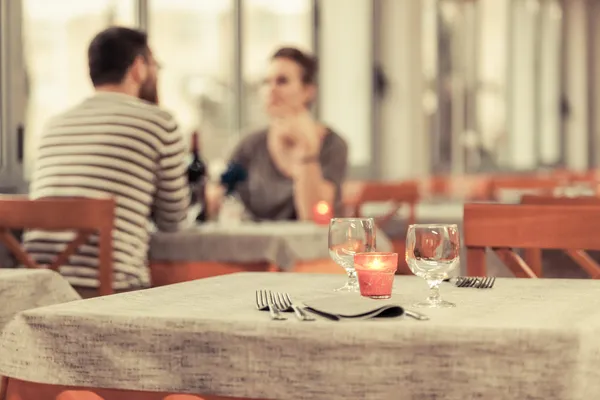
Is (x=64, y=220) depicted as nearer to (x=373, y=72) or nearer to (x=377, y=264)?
(x=377, y=264)

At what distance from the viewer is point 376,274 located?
5.72ft

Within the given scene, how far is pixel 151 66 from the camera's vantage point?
3.62 metres

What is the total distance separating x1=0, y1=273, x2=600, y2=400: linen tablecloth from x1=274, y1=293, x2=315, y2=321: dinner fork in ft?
0.05

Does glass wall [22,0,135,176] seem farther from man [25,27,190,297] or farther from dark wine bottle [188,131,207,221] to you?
man [25,27,190,297]

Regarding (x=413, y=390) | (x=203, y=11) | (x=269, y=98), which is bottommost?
(x=413, y=390)

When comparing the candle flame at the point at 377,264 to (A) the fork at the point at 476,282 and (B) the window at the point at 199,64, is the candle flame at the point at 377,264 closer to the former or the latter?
(A) the fork at the point at 476,282

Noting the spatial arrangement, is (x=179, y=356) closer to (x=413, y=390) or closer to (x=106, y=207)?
(x=413, y=390)

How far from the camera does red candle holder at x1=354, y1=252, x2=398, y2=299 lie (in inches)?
68.7

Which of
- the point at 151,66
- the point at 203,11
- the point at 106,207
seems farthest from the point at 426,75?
the point at 106,207

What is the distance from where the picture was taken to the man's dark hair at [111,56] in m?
3.47

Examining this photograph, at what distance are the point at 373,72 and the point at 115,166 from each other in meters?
5.23

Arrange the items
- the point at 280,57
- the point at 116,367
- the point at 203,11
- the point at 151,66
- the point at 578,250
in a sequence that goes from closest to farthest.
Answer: the point at 116,367 → the point at 578,250 → the point at 151,66 → the point at 280,57 → the point at 203,11

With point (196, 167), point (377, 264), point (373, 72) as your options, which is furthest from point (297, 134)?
point (373, 72)

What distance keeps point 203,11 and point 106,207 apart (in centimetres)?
381
